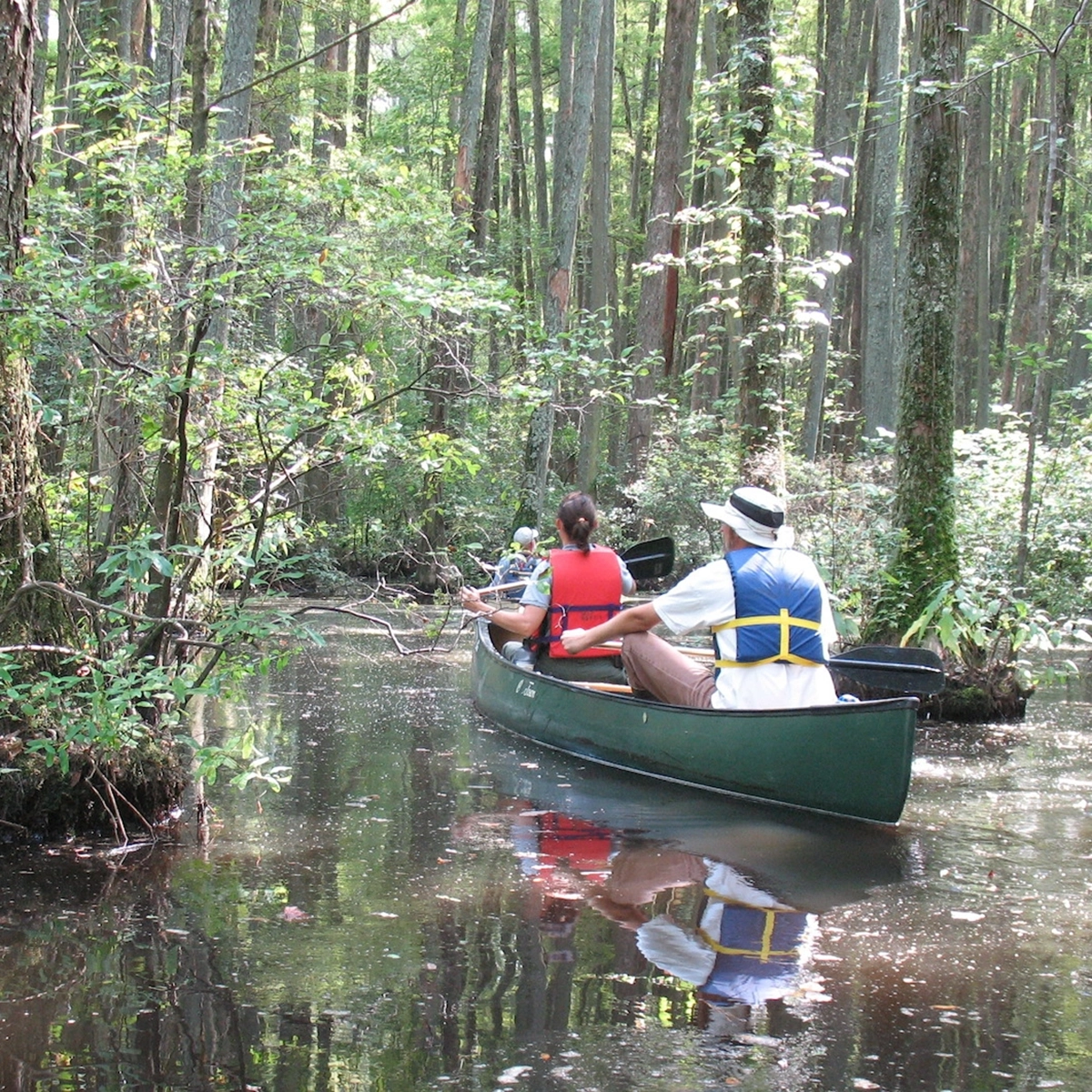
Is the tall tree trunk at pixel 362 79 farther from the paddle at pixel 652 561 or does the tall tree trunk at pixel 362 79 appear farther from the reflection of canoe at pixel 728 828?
the reflection of canoe at pixel 728 828

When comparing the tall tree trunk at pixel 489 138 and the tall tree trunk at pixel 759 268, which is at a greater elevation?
the tall tree trunk at pixel 489 138

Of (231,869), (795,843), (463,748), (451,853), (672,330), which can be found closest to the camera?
(231,869)

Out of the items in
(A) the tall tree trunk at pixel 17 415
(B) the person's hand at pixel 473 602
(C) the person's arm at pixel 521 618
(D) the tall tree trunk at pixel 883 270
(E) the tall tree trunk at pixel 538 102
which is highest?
(E) the tall tree trunk at pixel 538 102

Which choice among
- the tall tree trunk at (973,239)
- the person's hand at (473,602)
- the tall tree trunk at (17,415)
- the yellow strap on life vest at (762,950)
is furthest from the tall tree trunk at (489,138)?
the yellow strap on life vest at (762,950)

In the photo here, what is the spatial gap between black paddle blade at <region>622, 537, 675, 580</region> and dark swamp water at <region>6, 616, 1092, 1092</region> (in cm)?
214

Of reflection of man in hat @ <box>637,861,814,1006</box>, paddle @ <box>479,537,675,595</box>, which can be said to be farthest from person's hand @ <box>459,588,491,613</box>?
reflection of man in hat @ <box>637,861,814,1006</box>

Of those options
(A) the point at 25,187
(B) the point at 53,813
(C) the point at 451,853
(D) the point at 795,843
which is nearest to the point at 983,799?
(D) the point at 795,843

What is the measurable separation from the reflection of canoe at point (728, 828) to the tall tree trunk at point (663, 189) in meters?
13.3

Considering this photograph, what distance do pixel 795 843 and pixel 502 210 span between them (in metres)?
32.3

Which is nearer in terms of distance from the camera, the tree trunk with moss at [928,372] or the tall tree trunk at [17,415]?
the tall tree trunk at [17,415]

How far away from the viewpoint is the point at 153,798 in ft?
19.7

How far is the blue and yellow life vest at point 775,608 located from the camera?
6543 millimetres

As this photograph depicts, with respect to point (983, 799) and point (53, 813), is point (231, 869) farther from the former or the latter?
point (983, 799)

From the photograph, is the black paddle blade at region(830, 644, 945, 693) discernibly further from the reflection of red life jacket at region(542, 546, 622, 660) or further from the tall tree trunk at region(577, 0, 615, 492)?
the tall tree trunk at region(577, 0, 615, 492)
